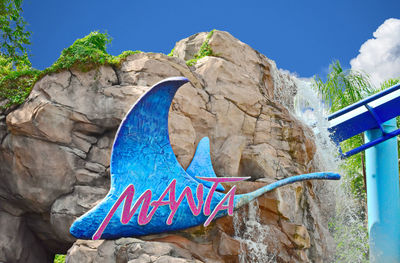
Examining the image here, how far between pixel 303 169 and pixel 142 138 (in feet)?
13.9

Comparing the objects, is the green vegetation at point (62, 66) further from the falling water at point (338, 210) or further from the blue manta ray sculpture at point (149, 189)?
the falling water at point (338, 210)

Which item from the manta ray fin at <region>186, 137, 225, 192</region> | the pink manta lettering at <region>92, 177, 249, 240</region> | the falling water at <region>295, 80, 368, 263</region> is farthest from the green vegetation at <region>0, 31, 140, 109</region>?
the falling water at <region>295, 80, 368, 263</region>

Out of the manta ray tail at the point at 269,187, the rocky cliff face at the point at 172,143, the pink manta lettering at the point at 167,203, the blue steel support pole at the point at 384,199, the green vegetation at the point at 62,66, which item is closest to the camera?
the pink manta lettering at the point at 167,203

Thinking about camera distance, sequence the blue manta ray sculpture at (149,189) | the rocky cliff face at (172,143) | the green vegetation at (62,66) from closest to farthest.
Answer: the blue manta ray sculpture at (149,189), the rocky cliff face at (172,143), the green vegetation at (62,66)

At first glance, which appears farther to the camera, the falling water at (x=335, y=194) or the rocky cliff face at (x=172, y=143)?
the falling water at (x=335, y=194)

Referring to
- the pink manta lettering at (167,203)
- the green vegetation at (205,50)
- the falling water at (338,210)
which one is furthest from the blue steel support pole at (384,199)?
the pink manta lettering at (167,203)

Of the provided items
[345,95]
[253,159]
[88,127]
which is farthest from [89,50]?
[345,95]

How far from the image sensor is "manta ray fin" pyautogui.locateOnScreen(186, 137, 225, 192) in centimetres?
754

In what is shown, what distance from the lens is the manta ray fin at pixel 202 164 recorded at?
7.54 metres

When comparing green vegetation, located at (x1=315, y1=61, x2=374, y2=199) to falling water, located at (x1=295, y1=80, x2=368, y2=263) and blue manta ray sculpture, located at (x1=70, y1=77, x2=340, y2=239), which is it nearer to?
falling water, located at (x1=295, y1=80, x2=368, y2=263)

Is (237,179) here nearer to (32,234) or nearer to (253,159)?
(253,159)

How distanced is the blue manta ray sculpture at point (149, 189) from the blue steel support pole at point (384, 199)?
4.71m

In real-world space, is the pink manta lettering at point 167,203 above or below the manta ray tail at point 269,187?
below

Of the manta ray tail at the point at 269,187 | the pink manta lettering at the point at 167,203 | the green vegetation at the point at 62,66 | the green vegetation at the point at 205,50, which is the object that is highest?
the green vegetation at the point at 205,50
